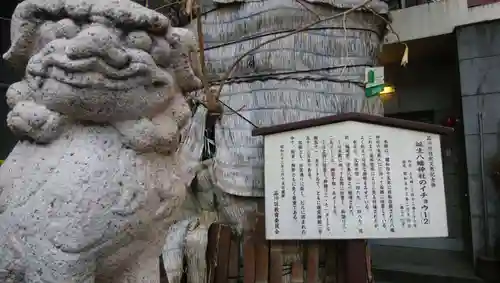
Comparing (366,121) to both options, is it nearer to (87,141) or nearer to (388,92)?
(87,141)

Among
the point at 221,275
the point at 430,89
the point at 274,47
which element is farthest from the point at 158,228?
the point at 430,89

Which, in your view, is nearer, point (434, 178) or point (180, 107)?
point (180, 107)

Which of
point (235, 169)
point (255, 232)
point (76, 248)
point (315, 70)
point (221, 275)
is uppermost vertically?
point (315, 70)

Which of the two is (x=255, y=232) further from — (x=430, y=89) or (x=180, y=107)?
(x=430, y=89)

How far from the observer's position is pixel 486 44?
5207 millimetres

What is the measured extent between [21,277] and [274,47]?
90.9 inches

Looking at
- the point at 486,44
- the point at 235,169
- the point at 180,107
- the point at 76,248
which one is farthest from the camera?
the point at 486,44

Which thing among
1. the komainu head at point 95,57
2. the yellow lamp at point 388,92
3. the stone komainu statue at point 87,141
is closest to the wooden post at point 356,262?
the stone komainu statue at point 87,141

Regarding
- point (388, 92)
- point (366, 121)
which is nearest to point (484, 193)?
point (388, 92)

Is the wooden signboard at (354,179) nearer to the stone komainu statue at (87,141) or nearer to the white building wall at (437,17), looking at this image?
the stone komainu statue at (87,141)

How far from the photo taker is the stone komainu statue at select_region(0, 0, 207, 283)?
3.99 ft

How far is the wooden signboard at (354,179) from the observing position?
101 inches

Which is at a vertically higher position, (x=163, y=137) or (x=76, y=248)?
(x=163, y=137)

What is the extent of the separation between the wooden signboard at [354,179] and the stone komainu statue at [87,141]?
1345 mm
